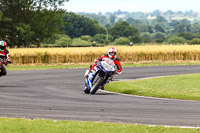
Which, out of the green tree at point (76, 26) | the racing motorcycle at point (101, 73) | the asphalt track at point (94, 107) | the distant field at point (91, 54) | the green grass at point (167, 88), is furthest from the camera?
the green tree at point (76, 26)

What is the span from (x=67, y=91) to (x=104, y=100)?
3.68m

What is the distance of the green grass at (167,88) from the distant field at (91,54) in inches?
720

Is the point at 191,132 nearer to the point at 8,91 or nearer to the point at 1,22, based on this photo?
the point at 8,91

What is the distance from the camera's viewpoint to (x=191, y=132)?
32.0 feet

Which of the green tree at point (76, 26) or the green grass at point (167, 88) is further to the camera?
Answer: the green tree at point (76, 26)

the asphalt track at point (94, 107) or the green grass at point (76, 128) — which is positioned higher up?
the green grass at point (76, 128)

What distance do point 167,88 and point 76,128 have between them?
10.3 m

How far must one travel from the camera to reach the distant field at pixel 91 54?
40.4 meters

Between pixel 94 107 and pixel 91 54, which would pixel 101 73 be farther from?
pixel 91 54

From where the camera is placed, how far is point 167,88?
19.9 metres

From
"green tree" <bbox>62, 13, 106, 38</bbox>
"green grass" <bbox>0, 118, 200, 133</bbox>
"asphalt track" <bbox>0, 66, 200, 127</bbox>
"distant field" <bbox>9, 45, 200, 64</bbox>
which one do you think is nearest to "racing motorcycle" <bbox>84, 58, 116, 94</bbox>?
"asphalt track" <bbox>0, 66, 200, 127</bbox>

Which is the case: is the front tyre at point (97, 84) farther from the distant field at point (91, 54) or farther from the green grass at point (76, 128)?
the distant field at point (91, 54)

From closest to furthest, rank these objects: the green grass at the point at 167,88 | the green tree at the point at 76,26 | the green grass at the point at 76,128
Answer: the green grass at the point at 76,128 → the green grass at the point at 167,88 → the green tree at the point at 76,26

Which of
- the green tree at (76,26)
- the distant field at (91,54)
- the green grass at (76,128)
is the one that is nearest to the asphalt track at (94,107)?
the green grass at (76,128)
